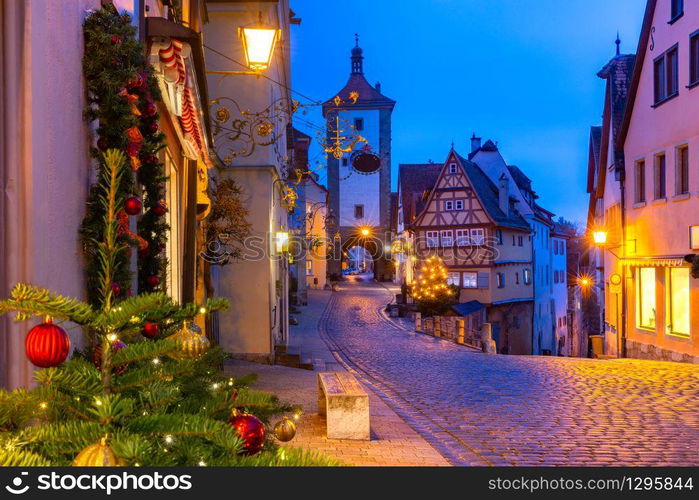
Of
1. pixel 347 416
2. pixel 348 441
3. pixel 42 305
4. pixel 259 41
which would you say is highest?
pixel 259 41

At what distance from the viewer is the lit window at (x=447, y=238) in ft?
129

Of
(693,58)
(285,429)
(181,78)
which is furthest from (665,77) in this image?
(285,429)

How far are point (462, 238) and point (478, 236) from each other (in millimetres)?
973

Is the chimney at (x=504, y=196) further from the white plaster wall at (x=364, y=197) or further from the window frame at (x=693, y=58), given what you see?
the window frame at (x=693, y=58)

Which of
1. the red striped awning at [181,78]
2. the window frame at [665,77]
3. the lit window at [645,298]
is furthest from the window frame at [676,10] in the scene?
the red striped awning at [181,78]

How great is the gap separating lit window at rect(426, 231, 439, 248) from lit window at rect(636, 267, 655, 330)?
19277mm

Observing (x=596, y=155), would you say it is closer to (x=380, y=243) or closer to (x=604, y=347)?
(x=604, y=347)

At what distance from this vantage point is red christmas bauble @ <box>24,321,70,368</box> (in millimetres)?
2189

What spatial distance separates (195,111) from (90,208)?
4.12 meters

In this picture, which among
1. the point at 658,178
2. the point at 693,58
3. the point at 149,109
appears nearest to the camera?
the point at 149,109

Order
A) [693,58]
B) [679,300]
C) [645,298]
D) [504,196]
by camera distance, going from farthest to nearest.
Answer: [504,196], [645,298], [679,300], [693,58]

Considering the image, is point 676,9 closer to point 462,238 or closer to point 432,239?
point 462,238

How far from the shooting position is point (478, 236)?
126 ft
